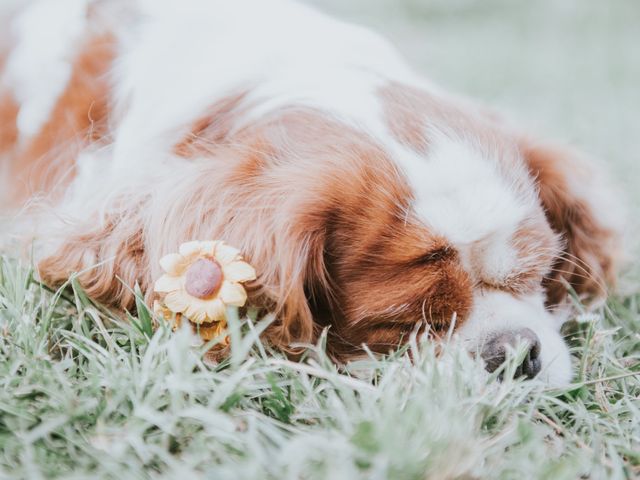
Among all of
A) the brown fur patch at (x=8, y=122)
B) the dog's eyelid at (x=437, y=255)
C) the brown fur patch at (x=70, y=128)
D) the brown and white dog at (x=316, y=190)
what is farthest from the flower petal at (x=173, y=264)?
the brown fur patch at (x=8, y=122)

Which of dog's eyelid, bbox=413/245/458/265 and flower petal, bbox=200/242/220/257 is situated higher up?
flower petal, bbox=200/242/220/257

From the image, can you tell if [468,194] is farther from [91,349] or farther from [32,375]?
[32,375]

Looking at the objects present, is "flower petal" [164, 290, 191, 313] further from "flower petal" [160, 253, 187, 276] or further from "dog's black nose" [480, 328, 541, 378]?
"dog's black nose" [480, 328, 541, 378]

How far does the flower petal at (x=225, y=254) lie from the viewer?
197cm

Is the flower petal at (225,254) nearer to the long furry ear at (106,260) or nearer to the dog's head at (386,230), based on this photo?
the dog's head at (386,230)

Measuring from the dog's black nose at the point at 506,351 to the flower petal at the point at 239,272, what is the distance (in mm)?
626

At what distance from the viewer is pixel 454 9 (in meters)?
8.52

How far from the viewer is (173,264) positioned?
1962 mm

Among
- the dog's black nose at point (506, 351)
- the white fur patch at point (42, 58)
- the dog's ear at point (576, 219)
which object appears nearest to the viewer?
the dog's black nose at point (506, 351)

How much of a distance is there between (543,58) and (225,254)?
5.43 metres

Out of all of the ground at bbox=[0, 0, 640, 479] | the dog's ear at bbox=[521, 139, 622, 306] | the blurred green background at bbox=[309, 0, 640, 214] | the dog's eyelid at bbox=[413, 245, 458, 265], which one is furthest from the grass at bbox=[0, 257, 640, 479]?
the blurred green background at bbox=[309, 0, 640, 214]

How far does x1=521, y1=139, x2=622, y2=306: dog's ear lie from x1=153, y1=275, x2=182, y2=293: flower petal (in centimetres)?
114

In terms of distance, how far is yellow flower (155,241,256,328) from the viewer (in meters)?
1.89

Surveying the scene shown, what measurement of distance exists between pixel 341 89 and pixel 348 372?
84 cm
